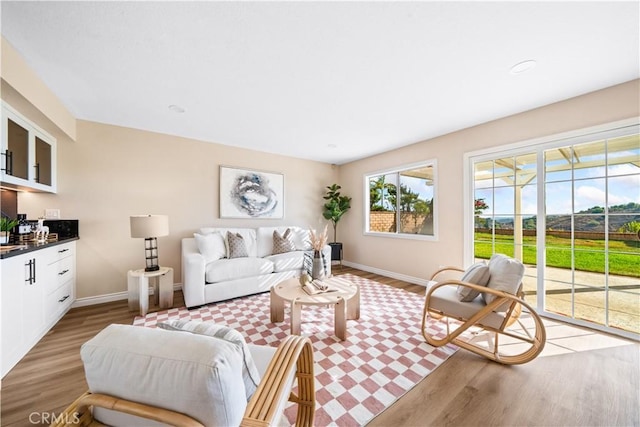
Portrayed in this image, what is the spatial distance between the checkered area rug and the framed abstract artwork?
5.20 feet

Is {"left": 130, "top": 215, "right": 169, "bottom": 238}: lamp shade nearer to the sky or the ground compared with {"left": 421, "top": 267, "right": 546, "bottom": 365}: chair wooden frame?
nearer to the sky

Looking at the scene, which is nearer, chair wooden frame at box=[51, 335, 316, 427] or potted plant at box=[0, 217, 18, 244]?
chair wooden frame at box=[51, 335, 316, 427]

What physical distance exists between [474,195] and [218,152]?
4050mm

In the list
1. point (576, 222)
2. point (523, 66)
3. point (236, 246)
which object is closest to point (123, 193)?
point (236, 246)

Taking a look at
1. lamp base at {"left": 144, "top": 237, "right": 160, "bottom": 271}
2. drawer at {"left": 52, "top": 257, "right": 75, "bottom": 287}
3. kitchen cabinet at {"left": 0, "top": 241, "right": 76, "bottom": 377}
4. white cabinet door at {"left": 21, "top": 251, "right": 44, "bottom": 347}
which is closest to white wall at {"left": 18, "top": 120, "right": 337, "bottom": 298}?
drawer at {"left": 52, "top": 257, "right": 75, "bottom": 287}

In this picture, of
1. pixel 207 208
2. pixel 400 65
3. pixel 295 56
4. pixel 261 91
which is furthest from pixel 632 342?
pixel 207 208

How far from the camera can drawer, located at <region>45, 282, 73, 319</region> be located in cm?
233

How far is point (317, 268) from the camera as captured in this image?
106 inches

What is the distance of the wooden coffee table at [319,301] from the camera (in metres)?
2.15

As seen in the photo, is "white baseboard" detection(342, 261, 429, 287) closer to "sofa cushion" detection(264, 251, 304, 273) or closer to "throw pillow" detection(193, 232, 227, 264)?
"sofa cushion" detection(264, 251, 304, 273)

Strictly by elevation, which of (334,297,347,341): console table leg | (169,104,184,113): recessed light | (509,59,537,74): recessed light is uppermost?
(169,104,184,113): recessed light

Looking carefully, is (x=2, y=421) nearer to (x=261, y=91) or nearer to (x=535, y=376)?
(x=261, y=91)

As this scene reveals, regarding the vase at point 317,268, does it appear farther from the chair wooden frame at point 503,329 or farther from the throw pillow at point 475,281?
the throw pillow at point 475,281

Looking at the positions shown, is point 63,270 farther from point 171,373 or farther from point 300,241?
point 171,373
